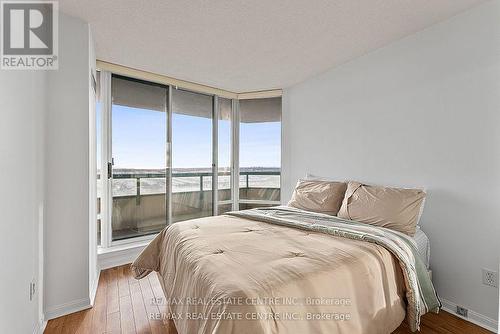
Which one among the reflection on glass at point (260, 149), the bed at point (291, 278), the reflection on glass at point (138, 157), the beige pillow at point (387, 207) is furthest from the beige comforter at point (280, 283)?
the reflection on glass at point (260, 149)

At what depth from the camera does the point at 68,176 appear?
6.53 feet

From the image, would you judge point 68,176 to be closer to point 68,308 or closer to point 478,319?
point 68,308

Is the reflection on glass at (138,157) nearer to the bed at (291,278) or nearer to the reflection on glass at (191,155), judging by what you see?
the reflection on glass at (191,155)

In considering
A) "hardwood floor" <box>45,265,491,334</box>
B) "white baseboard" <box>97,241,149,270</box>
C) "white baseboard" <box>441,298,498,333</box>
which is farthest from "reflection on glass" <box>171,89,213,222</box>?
"white baseboard" <box>441,298,498,333</box>

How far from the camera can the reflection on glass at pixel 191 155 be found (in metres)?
3.61

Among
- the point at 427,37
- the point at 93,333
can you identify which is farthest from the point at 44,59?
the point at 427,37

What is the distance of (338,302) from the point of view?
49.6 inches

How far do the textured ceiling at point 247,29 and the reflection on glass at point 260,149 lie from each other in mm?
1064

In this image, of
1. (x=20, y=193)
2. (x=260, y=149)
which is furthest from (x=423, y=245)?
(x=20, y=193)

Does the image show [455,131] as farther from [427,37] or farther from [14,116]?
[14,116]

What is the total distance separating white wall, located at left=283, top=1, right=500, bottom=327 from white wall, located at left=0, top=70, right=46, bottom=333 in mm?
2803

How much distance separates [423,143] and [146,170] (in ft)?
10.2

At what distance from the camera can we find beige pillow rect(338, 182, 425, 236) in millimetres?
1974

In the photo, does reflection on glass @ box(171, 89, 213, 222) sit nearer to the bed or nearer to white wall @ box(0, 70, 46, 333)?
the bed
